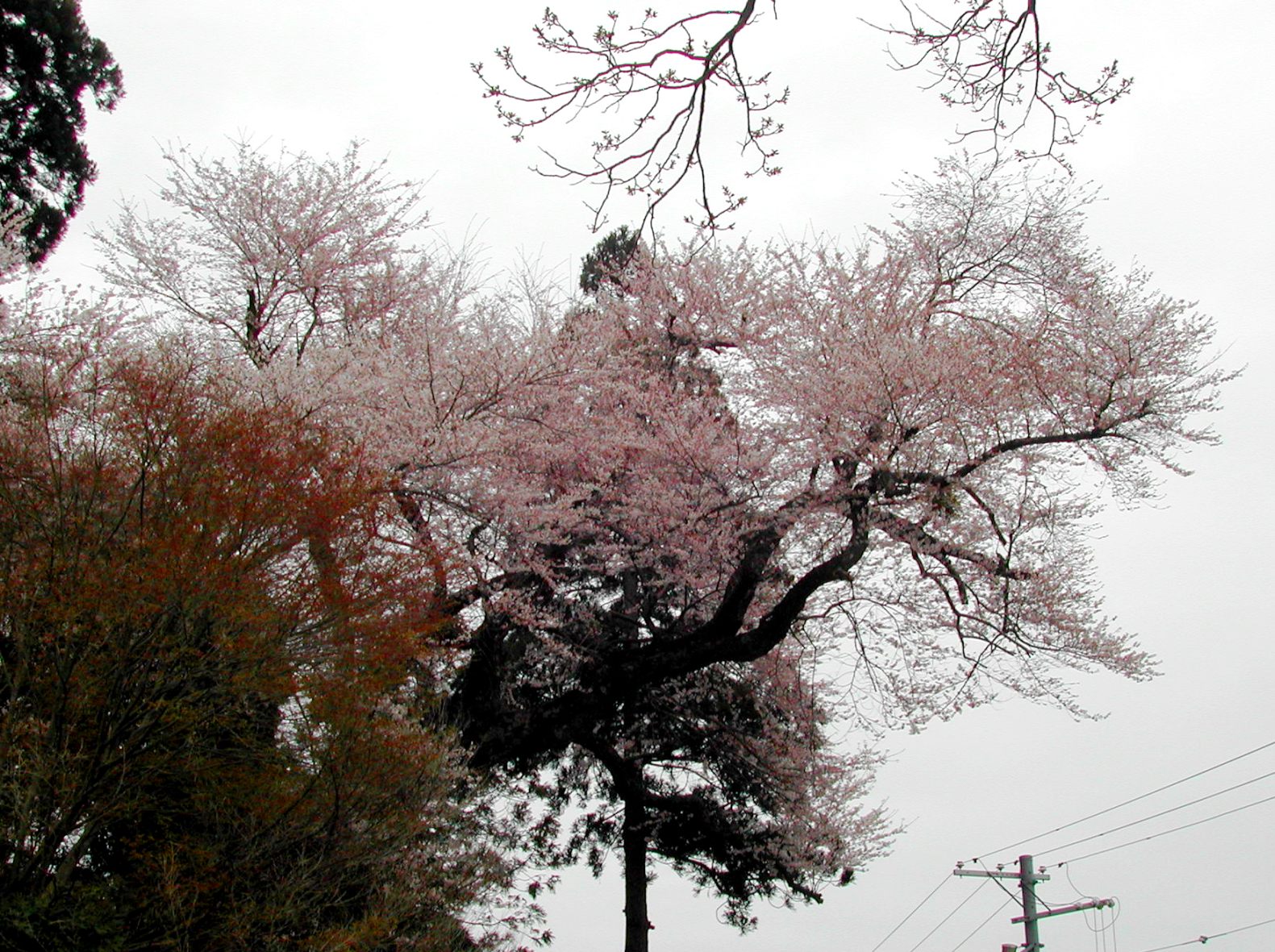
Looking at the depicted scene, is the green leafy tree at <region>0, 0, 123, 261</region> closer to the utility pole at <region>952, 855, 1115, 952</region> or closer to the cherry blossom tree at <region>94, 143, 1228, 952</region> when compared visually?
the cherry blossom tree at <region>94, 143, 1228, 952</region>

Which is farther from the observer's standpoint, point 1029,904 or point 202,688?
point 1029,904

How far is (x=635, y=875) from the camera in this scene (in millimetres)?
15117

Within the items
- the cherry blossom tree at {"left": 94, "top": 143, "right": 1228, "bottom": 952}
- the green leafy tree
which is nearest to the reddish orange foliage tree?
the cherry blossom tree at {"left": 94, "top": 143, "right": 1228, "bottom": 952}

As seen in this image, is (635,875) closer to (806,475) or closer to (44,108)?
(806,475)

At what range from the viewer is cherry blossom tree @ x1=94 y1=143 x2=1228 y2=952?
37.2 ft

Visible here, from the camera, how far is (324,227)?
46.6 ft

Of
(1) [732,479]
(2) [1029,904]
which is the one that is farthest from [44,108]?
(2) [1029,904]

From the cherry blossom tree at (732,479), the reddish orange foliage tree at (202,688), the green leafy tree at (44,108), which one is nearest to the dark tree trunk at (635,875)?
the cherry blossom tree at (732,479)

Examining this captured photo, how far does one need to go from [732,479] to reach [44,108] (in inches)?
409

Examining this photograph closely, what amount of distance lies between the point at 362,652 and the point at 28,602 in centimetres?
216

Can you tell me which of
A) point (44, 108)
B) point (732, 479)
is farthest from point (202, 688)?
point (44, 108)

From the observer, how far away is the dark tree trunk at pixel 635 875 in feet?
48.6

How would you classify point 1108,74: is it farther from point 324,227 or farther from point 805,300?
point 324,227

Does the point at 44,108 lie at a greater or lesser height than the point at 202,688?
greater
